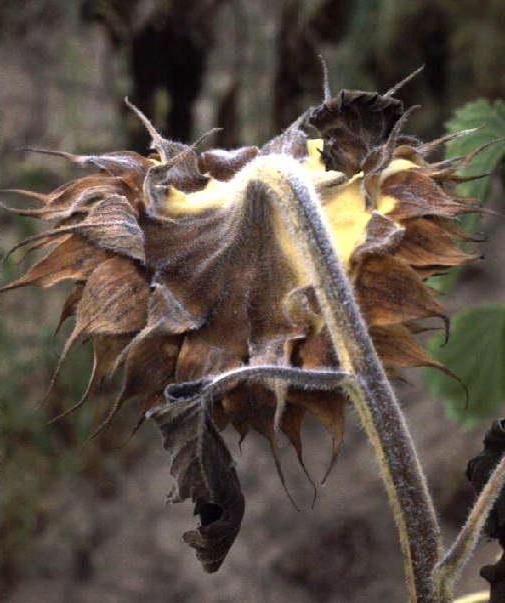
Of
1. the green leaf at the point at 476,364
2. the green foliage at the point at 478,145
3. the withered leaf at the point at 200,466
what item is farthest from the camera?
the green leaf at the point at 476,364

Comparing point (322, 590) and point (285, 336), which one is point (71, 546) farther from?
point (285, 336)

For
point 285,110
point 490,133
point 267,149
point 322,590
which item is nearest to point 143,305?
point 267,149

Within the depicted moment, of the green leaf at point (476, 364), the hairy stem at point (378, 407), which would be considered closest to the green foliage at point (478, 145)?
the green leaf at point (476, 364)

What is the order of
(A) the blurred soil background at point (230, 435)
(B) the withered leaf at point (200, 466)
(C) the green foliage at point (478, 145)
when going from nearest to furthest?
(B) the withered leaf at point (200, 466) → (C) the green foliage at point (478, 145) → (A) the blurred soil background at point (230, 435)

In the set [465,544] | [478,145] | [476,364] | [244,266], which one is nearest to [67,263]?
[244,266]

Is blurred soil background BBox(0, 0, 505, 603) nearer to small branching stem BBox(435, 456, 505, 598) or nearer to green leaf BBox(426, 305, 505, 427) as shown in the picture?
green leaf BBox(426, 305, 505, 427)

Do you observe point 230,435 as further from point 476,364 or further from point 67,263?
point 67,263

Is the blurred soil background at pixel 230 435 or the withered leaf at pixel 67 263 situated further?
the blurred soil background at pixel 230 435

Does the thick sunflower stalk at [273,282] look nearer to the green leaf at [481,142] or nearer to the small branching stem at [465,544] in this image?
the small branching stem at [465,544]

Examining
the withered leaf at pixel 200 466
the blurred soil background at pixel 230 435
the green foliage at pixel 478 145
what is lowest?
the blurred soil background at pixel 230 435
